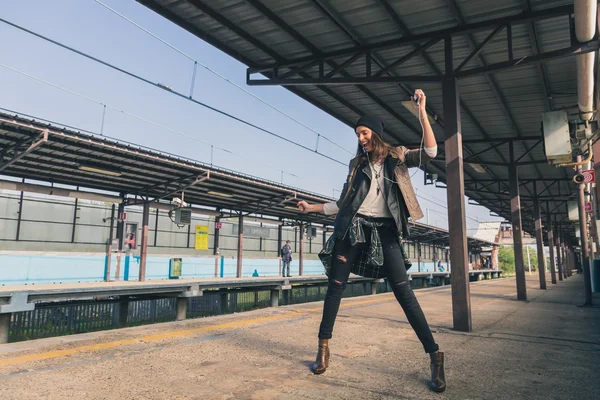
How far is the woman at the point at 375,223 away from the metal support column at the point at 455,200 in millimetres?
3228

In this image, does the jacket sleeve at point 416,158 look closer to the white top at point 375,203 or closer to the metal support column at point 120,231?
the white top at point 375,203

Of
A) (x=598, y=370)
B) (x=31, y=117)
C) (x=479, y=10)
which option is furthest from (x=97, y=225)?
(x=598, y=370)

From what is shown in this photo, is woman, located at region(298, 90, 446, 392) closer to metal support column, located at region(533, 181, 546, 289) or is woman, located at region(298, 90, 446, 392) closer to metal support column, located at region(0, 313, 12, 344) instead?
metal support column, located at region(0, 313, 12, 344)

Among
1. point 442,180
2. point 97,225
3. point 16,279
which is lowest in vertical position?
point 16,279

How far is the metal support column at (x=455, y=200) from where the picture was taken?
5746 mm

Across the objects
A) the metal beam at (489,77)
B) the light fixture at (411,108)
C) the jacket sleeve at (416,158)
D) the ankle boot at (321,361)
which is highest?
the metal beam at (489,77)

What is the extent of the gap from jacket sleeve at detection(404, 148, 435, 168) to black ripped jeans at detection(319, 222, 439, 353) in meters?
0.51

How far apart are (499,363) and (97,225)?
24.8m

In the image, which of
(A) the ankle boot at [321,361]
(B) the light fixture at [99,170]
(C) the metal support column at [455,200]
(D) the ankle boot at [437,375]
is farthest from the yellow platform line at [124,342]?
(B) the light fixture at [99,170]

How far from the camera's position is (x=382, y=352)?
3.66 meters

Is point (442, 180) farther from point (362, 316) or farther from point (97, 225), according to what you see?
point (97, 225)

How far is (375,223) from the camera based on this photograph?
2.83 metres

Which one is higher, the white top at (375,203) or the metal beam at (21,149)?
the metal beam at (21,149)

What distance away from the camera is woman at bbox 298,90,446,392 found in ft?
9.04
